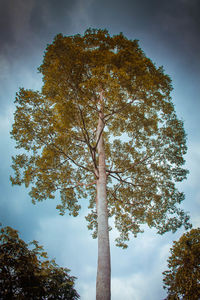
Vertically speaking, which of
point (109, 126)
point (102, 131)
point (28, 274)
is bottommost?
point (28, 274)

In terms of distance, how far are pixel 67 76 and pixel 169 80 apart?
191 inches

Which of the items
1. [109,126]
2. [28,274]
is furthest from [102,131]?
[28,274]

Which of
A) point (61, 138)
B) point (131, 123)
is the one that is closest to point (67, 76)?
point (61, 138)

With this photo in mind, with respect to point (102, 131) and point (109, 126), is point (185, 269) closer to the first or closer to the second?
point (102, 131)

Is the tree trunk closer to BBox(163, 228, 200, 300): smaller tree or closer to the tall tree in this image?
the tall tree

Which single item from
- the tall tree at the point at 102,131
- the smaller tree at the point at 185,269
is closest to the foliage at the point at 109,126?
the tall tree at the point at 102,131

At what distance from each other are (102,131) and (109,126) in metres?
2.96

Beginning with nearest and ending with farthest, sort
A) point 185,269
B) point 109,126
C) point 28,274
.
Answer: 1. point 28,274
2. point 185,269
3. point 109,126

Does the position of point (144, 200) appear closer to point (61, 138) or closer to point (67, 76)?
point (61, 138)

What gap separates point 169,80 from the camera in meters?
7.58

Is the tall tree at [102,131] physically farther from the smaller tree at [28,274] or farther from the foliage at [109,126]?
the smaller tree at [28,274]

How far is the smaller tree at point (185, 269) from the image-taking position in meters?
3.73

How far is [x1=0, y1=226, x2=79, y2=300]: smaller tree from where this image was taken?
2592 millimetres

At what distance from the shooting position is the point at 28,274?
2.83 m
